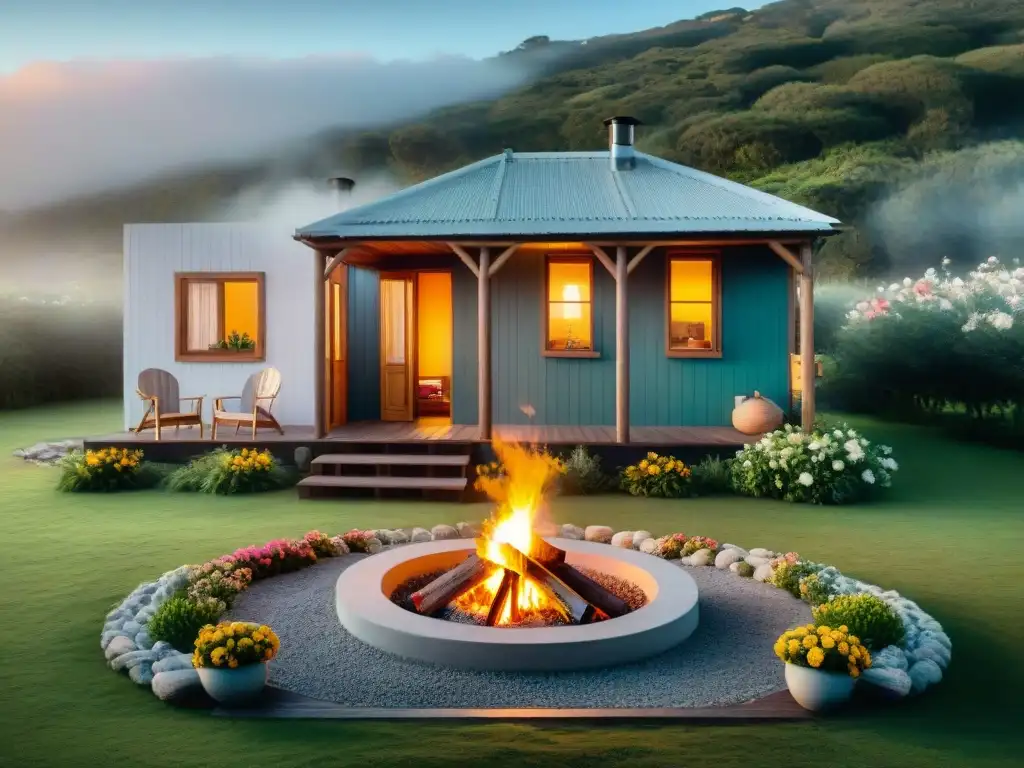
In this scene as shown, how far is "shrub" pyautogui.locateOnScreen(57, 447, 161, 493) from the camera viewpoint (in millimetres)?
10195

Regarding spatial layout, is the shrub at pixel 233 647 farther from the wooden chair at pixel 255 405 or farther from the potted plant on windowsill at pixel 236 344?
the potted plant on windowsill at pixel 236 344

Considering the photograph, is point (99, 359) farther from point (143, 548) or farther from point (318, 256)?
point (143, 548)

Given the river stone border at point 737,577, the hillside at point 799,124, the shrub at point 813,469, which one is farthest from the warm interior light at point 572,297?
the hillside at point 799,124

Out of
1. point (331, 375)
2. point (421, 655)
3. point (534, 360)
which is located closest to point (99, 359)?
point (331, 375)

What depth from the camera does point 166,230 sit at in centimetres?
1280

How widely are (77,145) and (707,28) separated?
35.5 metres

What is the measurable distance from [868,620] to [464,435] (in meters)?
6.95

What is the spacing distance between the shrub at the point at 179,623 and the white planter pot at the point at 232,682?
2.21 ft

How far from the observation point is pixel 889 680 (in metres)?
4.19

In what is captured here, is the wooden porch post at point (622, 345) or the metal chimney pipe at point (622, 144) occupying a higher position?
the metal chimney pipe at point (622, 144)

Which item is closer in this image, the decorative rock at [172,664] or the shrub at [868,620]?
the decorative rock at [172,664]

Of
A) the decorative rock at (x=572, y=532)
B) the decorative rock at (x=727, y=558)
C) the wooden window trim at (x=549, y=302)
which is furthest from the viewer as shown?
the wooden window trim at (x=549, y=302)

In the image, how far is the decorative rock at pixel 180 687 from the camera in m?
4.14

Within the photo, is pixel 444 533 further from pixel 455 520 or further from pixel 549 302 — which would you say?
pixel 549 302
